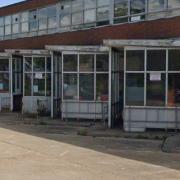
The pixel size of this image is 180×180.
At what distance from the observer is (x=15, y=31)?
38.3 meters

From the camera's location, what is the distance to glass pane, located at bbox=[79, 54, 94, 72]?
23609 millimetres

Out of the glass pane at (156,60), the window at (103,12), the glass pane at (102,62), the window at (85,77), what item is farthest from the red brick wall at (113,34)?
the glass pane at (156,60)

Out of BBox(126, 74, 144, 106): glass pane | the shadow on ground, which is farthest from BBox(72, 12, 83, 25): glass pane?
BBox(126, 74, 144, 106): glass pane

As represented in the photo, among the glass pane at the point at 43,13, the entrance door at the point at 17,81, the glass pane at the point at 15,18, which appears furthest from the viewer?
the glass pane at the point at 15,18

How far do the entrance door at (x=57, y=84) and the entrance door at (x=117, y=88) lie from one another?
3852 mm

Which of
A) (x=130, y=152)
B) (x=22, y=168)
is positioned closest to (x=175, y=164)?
(x=130, y=152)

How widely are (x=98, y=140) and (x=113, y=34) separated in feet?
33.9

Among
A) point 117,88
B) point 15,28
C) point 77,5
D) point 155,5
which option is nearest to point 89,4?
point 77,5

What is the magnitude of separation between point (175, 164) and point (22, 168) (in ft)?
11.9

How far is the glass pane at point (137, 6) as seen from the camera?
2488 centimetres

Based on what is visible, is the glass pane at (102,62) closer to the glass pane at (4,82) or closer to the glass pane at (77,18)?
the glass pane at (77,18)

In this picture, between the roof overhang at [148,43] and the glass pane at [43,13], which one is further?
the glass pane at [43,13]

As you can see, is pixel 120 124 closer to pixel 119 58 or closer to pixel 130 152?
pixel 119 58

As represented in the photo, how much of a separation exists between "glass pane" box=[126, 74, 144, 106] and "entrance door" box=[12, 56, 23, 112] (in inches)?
474
